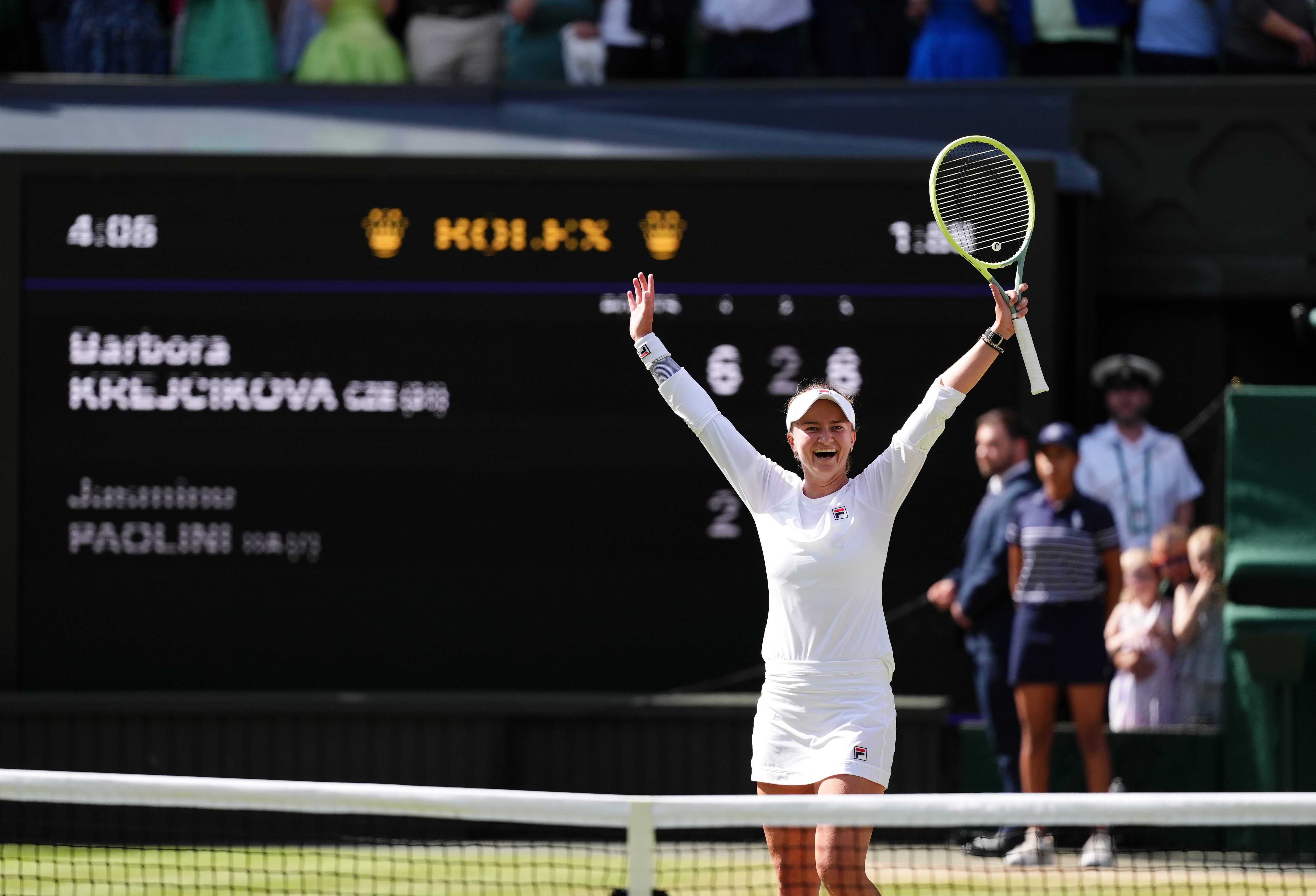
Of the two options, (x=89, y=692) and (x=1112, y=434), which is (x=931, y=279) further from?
(x=89, y=692)

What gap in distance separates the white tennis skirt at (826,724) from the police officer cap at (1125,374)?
4737 millimetres

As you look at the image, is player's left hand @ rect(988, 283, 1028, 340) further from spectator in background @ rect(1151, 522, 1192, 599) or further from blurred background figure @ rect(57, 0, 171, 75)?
blurred background figure @ rect(57, 0, 171, 75)

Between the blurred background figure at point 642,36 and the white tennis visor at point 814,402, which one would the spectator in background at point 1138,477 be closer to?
the blurred background figure at point 642,36

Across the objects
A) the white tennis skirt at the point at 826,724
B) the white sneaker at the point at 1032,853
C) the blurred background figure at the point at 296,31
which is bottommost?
the white sneaker at the point at 1032,853

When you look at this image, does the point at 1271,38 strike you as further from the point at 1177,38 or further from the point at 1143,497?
the point at 1143,497

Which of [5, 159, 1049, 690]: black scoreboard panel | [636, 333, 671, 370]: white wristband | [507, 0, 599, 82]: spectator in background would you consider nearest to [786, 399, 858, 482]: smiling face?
[636, 333, 671, 370]: white wristband

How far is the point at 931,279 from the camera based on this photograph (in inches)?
335

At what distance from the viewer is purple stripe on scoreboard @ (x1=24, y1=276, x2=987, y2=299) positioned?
8.50 meters

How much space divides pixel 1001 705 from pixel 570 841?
192cm

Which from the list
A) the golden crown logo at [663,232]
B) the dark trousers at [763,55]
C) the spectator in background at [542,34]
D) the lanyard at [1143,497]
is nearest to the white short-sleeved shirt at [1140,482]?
the lanyard at [1143,497]

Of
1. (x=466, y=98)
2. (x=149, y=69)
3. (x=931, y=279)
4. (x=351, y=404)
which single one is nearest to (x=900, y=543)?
(x=931, y=279)

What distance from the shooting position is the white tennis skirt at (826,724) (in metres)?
4.54

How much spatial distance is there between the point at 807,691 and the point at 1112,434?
466 cm

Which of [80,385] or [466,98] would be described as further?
[466,98]
